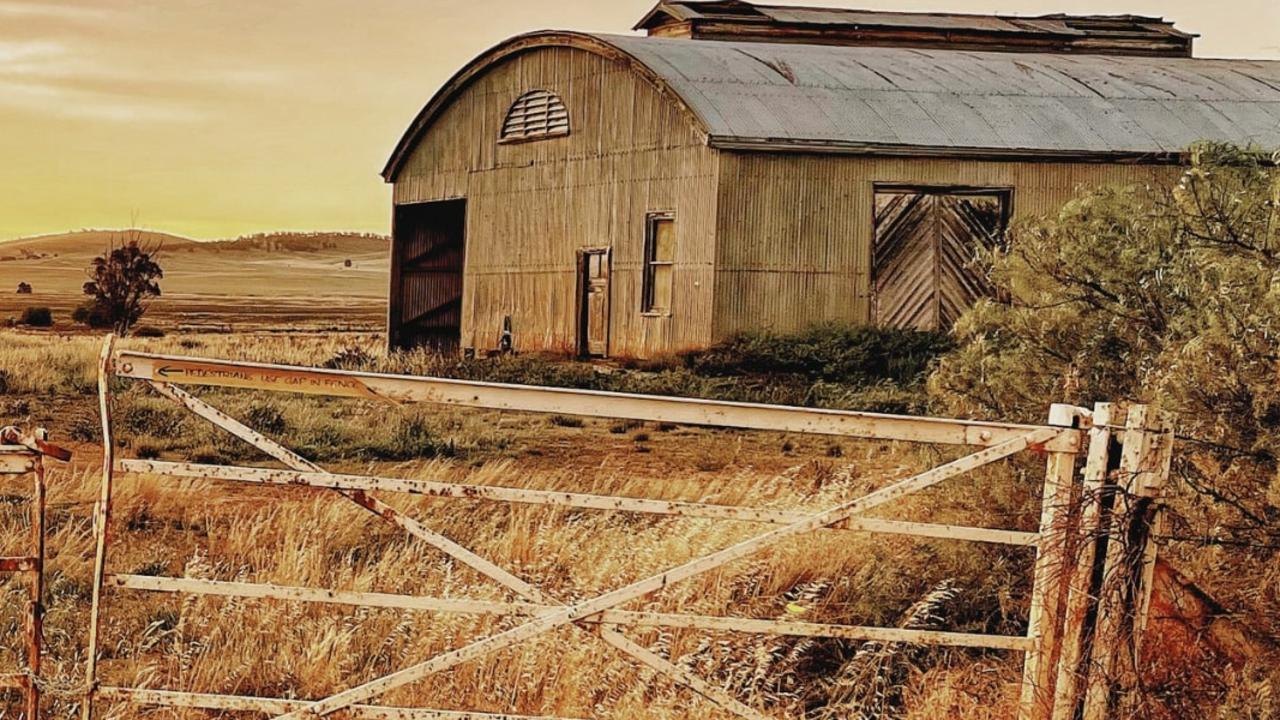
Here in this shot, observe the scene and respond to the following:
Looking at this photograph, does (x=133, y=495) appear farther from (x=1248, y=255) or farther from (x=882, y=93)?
(x=882, y=93)

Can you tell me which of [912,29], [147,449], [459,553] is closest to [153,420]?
[147,449]

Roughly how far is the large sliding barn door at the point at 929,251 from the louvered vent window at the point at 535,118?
5496mm

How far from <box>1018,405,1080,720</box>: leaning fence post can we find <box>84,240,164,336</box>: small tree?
40865mm

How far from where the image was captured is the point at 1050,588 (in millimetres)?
5773

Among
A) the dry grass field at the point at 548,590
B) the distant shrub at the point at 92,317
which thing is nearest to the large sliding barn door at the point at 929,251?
the dry grass field at the point at 548,590

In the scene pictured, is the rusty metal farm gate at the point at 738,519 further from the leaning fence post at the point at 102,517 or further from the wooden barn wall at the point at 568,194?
the wooden barn wall at the point at 568,194

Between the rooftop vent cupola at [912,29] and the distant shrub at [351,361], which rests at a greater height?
the rooftop vent cupola at [912,29]

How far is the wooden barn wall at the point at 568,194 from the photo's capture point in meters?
22.1

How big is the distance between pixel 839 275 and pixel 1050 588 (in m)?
16.1

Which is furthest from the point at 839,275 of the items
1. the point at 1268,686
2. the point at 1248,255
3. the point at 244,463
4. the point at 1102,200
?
the point at 1268,686

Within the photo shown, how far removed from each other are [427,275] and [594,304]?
669 centimetres

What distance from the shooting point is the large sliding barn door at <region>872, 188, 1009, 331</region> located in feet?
73.2

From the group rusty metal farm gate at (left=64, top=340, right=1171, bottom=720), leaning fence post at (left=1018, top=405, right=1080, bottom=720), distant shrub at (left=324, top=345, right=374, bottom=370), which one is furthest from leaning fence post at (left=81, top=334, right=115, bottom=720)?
distant shrub at (left=324, top=345, right=374, bottom=370)

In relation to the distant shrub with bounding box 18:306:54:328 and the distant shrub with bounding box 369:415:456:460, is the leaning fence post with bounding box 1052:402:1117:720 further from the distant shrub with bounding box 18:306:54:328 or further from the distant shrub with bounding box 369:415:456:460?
the distant shrub with bounding box 18:306:54:328
